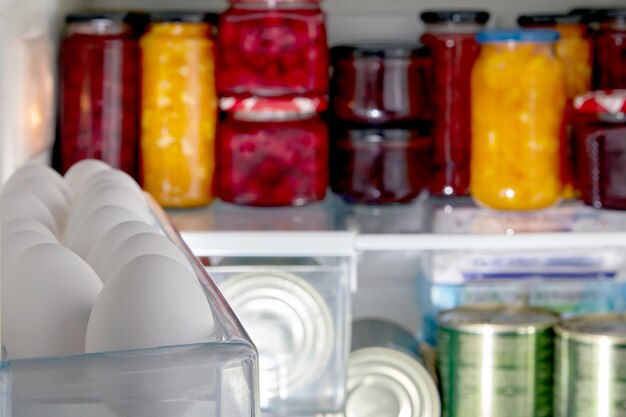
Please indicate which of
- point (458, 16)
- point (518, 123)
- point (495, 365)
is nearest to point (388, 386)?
point (495, 365)

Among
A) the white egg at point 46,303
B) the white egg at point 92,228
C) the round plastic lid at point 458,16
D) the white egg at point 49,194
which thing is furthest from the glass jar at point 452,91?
the white egg at point 46,303

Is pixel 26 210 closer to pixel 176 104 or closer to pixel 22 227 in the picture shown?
pixel 22 227

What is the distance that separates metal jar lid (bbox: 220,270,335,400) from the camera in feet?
4.73

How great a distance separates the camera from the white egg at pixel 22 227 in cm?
62

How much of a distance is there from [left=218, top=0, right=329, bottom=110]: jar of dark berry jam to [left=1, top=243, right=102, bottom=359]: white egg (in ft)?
3.28

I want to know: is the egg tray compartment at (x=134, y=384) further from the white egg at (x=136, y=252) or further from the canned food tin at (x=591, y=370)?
the canned food tin at (x=591, y=370)

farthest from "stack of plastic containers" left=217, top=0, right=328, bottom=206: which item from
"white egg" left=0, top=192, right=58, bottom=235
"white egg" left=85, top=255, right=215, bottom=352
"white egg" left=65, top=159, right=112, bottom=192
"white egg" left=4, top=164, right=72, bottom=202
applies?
"white egg" left=85, top=255, right=215, bottom=352

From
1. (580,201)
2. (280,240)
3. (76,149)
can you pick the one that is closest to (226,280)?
(280,240)

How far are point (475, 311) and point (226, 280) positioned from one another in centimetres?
34

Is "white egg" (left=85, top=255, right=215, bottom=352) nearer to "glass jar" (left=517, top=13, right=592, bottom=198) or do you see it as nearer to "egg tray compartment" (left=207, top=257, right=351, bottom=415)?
"egg tray compartment" (left=207, top=257, right=351, bottom=415)

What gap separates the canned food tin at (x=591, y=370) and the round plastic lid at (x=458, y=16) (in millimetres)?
452

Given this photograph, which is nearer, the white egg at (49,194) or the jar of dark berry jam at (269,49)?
the white egg at (49,194)

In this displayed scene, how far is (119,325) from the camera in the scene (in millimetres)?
454

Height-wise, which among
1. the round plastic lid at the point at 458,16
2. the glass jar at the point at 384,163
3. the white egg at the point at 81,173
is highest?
the round plastic lid at the point at 458,16
